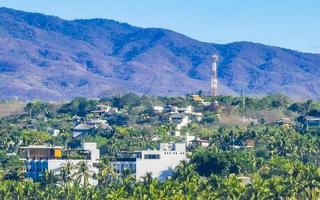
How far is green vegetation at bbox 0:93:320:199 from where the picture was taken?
97.4 metres

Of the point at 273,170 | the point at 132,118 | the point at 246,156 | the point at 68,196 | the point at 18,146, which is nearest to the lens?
the point at 68,196

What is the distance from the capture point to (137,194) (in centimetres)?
9725

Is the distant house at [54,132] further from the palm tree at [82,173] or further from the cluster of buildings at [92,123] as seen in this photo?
the palm tree at [82,173]

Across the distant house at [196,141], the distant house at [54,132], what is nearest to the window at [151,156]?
the distant house at [196,141]

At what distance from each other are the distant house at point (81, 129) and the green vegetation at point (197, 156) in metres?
1.01

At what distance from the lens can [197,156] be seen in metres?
125

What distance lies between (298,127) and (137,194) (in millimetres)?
66801

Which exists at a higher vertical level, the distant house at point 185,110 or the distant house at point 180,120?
the distant house at point 185,110

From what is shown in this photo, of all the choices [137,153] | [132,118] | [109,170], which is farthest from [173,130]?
[109,170]

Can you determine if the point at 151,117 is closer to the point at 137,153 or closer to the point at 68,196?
the point at 137,153

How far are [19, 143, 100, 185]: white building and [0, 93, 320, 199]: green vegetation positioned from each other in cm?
167

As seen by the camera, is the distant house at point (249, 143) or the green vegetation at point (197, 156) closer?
the green vegetation at point (197, 156)

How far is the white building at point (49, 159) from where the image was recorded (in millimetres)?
122250

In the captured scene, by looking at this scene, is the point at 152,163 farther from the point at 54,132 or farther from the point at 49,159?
the point at 54,132
